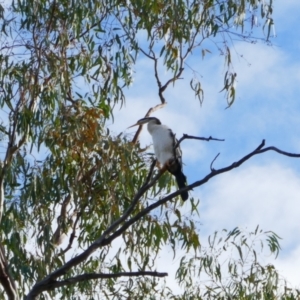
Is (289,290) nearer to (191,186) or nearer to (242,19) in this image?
(242,19)

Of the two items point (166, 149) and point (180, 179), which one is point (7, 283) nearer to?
point (180, 179)

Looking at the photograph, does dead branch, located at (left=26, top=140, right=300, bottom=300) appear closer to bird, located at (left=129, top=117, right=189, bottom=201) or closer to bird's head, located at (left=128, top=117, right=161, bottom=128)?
bird, located at (left=129, top=117, right=189, bottom=201)

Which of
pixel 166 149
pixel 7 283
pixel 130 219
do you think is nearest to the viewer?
pixel 130 219

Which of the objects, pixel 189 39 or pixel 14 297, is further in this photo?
pixel 189 39

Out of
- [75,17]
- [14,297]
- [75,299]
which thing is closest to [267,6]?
[75,17]

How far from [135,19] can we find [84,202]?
133 centimetres

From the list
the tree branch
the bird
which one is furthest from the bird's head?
the tree branch

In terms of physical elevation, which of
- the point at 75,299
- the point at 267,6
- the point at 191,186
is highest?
the point at 267,6

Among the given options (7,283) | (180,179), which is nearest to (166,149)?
(180,179)

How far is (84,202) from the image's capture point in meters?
6.23

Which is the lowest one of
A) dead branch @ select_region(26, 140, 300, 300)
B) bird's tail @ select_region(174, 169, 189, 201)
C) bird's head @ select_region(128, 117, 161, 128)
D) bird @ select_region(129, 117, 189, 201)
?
dead branch @ select_region(26, 140, 300, 300)

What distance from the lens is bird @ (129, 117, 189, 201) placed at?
585 cm

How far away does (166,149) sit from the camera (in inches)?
239

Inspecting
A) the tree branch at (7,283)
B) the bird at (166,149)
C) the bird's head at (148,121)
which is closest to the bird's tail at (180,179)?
the bird at (166,149)
